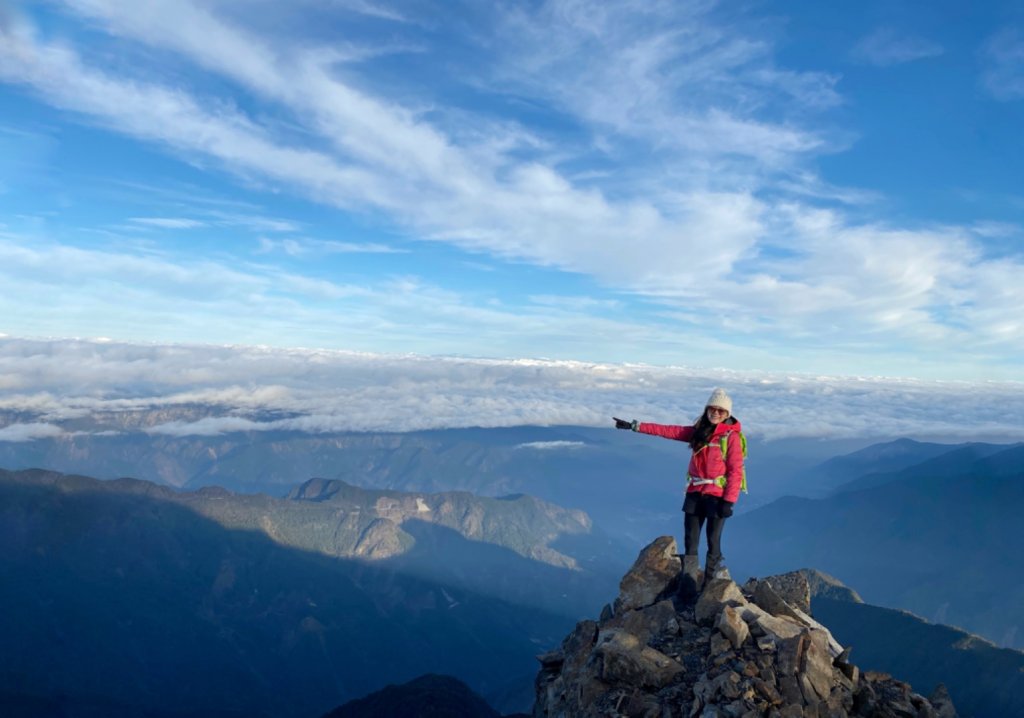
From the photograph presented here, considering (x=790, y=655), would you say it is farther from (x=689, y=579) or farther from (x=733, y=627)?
(x=689, y=579)

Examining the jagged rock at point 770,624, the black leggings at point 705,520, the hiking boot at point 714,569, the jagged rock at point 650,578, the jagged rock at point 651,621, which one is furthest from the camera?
the jagged rock at point 650,578

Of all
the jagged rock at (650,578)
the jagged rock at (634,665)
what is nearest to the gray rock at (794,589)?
the jagged rock at (650,578)

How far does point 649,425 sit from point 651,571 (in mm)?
10519

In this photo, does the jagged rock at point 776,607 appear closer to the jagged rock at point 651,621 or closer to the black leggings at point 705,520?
the black leggings at point 705,520

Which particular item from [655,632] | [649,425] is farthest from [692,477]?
[655,632]

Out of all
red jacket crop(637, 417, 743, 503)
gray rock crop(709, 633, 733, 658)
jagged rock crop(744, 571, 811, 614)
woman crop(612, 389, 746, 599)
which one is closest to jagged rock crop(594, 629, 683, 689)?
gray rock crop(709, 633, 733, 658)

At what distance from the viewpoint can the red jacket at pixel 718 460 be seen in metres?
28.3

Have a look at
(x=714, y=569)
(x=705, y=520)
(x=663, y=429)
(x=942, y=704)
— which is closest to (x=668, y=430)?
(x=663, y=429)

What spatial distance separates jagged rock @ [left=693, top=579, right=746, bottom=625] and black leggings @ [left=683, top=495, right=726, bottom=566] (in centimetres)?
153

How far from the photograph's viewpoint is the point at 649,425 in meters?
29.6

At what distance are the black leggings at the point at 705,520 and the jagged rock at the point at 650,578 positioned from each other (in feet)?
12.9

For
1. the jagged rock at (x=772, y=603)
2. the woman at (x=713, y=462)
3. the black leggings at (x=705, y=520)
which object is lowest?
the jagged rock at (x=772, y=603)

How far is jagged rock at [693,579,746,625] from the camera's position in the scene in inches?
1102

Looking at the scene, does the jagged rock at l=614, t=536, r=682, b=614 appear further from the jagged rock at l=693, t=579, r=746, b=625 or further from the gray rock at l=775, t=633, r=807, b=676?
the gray rock at l=775, t=633, r=807, b=676
